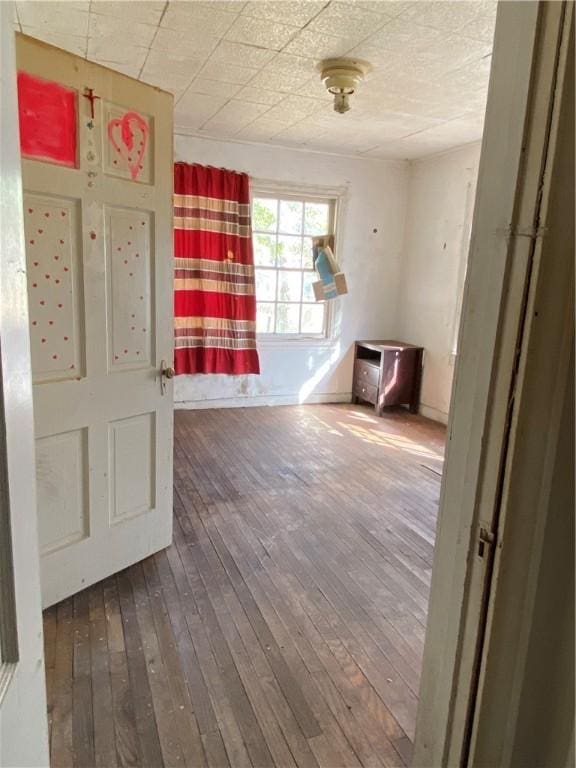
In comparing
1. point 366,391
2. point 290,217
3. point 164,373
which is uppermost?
point 290,217

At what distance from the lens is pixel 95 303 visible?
207cm

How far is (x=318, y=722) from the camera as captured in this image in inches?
64.6

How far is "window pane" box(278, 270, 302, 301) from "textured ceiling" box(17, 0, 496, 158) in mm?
1483

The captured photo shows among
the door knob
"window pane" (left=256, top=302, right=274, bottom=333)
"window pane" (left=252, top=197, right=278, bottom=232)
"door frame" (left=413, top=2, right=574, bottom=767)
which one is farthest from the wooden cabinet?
"door frame" (left=413, top=2, right=574, bottom=767)

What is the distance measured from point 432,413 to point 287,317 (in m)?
1.77

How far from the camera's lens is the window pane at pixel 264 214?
5074 millimetres

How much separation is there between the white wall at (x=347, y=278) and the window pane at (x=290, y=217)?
8.3 inches

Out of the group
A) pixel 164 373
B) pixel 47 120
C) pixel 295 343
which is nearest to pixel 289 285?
pixel 295 343

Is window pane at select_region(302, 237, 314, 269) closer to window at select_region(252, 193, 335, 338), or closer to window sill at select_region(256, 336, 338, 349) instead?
window at select_region(252, 193, 335, 338)

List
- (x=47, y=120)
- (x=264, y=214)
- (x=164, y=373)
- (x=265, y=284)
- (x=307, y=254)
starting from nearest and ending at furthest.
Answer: (x=47, y=120), (x=164, y=373), (x=264, y=214), (x=265, y=284), (x=307, y=254)

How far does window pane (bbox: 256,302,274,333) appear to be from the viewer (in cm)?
525


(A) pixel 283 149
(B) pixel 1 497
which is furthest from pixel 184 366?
(B) pixel 1 497

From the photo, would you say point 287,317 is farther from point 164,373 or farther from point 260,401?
point 164,373

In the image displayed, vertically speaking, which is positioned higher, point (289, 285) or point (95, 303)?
point (289, 285)
